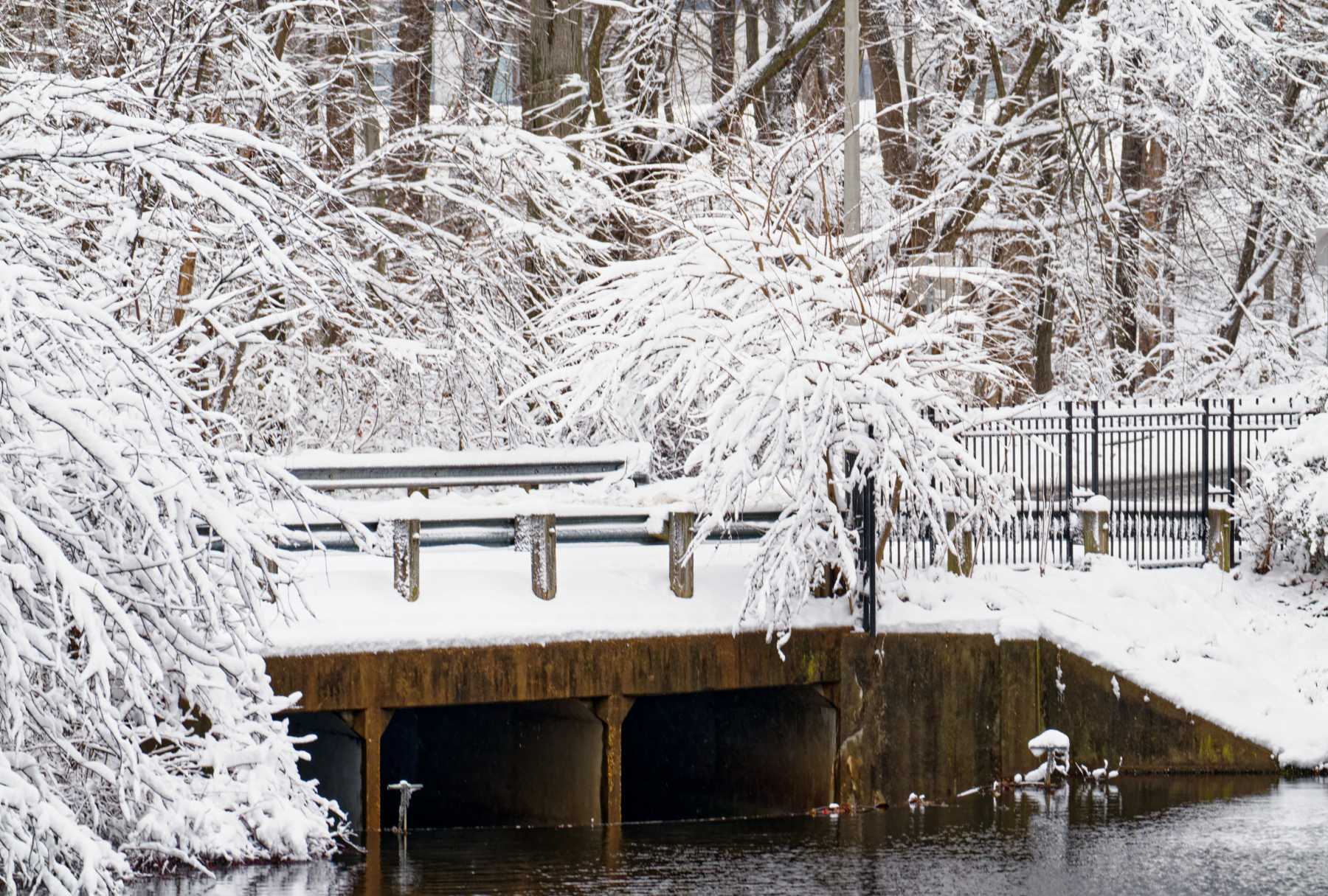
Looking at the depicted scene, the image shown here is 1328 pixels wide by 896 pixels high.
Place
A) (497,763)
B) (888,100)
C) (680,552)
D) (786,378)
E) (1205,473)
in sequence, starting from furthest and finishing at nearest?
(888,100)
(1205,473)
(497,763)
(680,552)
(786,378)

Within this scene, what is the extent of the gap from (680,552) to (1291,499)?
5916 mm

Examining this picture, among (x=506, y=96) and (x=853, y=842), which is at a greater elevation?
(x=506, y=96)

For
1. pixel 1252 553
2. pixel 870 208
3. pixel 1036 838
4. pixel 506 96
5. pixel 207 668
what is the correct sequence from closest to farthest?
pixel 207 668 < pixel 1036 838 < pixel 1252 553 < pixel 506 96 < pixel 870 208

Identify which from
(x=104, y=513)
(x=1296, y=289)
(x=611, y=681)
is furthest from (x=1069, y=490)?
(x=1296, y=289)

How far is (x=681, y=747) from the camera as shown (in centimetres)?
1331

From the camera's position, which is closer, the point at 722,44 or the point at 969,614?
the point at 969,614

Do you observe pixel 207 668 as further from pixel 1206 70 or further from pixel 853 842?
pixel 1206 70

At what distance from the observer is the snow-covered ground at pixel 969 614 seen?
10430mm

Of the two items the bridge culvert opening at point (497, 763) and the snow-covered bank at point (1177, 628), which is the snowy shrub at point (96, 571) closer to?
the bridge culvert opening at point (497, 763)

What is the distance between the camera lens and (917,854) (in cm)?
944

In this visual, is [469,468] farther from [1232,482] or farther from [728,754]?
[1232,482]

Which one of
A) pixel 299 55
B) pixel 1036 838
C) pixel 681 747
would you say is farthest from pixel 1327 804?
pixel 299 55

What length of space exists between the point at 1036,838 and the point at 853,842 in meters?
1.14

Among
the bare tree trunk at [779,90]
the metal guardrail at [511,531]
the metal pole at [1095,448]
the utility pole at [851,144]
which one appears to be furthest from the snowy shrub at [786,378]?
the bare tree trunk at [779,90]
